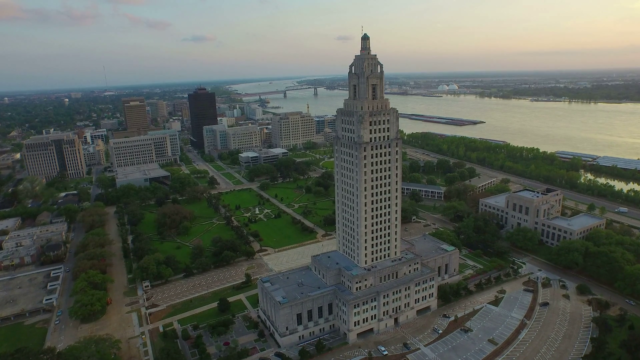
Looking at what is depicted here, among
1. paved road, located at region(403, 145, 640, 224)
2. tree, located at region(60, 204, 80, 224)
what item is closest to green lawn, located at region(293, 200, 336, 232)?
tree, located at region(60, 204, 80, 224)

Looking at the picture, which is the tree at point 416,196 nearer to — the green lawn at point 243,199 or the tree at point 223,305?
the green lawn at point 243,199

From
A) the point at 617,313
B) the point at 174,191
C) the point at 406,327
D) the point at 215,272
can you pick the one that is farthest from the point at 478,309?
the point at 174,191

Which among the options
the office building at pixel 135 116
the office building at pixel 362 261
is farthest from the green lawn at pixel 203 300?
the office building at pixel 135 116

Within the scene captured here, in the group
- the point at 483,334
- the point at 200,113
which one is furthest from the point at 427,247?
the point at 200,113

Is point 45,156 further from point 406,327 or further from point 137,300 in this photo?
point 406,327

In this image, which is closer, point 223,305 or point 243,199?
point 223,305

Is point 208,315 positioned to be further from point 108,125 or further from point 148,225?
point 108,125

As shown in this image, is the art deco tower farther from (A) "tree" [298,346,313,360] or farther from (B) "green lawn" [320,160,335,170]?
(B) "green lawn" [320,160,335,170]
